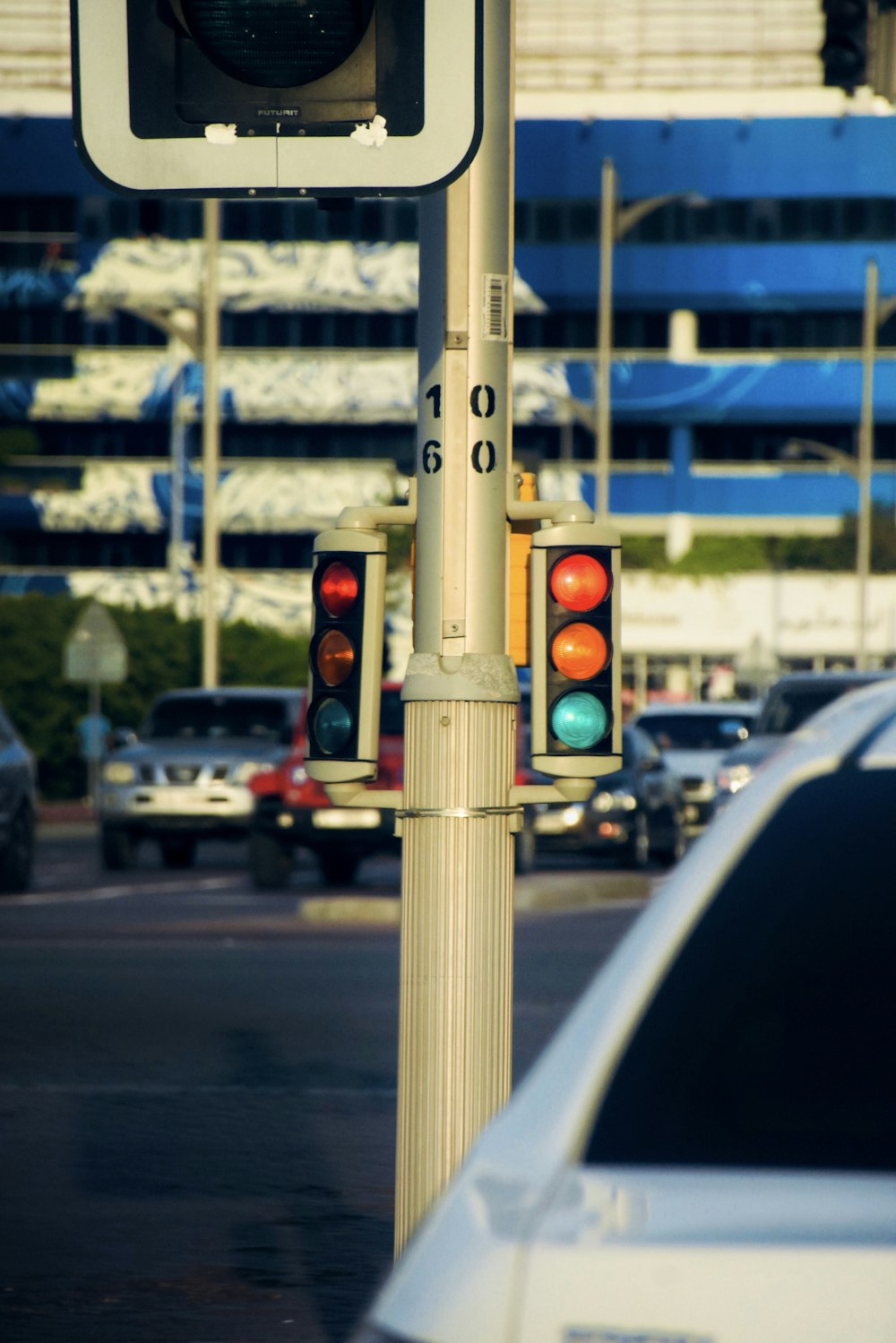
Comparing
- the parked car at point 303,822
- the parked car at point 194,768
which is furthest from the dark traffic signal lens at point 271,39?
the parked car at point 194,768

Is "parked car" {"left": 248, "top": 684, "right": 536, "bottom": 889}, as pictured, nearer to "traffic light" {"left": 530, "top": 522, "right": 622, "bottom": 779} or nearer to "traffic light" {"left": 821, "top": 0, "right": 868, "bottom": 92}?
"traffic light" {"left": 821, "top": 0, "right": 868, "bottom": 92}

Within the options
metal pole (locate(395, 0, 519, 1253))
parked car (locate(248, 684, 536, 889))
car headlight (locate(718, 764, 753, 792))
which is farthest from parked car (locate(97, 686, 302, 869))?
metal pole (locate(395, 0, 519, 1253))

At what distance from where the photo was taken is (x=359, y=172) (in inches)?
188

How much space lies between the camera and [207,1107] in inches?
422

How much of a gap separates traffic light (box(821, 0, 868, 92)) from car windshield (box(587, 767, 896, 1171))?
1269cm

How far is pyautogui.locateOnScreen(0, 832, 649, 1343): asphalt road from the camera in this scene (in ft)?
23.6

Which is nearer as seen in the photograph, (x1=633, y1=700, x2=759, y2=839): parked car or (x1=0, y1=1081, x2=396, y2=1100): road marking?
(x1=0, y1=1081, x2=396, y2=1100): road marking

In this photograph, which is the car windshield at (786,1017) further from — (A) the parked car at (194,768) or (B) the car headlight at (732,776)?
(A) the parked car at (194,768)

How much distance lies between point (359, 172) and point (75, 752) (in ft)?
149

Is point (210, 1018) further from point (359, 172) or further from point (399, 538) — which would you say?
point (399, 538)

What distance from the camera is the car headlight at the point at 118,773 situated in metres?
27.2

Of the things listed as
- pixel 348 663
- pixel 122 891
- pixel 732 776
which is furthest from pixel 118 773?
pixel 348 663

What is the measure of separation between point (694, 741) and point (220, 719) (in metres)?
7.77

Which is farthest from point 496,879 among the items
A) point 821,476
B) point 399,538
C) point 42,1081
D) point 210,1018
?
point 821,476
